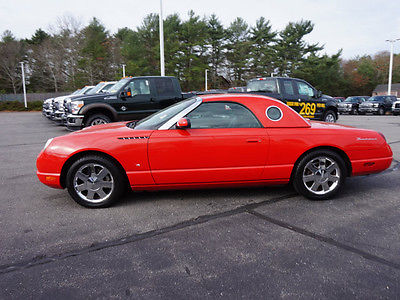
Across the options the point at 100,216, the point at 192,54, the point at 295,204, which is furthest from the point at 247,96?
the point at 192,54

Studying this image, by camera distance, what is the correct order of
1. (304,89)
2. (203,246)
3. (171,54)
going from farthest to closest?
(171,54), (304,89), (203,246)

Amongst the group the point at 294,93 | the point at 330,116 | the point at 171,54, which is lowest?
the point at 330,116

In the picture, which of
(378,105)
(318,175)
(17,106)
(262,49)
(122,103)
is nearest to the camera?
(318,175)

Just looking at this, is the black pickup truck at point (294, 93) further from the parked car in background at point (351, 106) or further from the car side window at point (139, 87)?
the parked car in background at point (351, 106)

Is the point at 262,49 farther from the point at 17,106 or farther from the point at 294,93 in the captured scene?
the point at 294,93

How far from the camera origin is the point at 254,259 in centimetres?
274

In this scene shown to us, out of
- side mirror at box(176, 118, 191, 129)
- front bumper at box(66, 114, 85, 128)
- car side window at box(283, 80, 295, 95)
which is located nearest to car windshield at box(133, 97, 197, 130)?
side mirror at box(176, 118, 191, 129)

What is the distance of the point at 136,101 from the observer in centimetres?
1008

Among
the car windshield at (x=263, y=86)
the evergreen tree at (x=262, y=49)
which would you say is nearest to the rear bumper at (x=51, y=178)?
the car windshield at (x=263, y=86)

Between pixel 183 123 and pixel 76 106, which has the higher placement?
pixel 76 106

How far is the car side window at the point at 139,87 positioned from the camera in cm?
1010

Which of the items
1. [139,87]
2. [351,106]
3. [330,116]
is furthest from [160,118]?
[351,106]

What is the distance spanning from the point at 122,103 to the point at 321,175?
729 cm

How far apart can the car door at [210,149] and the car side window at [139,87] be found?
6.49 metres
